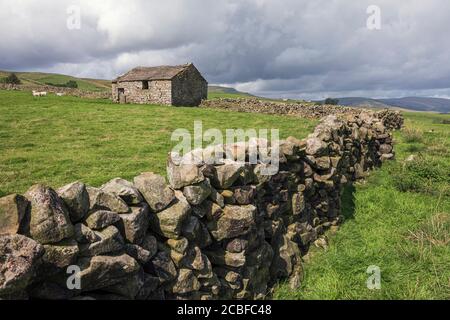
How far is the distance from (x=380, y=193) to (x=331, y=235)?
3.78 m

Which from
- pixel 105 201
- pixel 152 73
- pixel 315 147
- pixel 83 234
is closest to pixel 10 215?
pixel 83 234

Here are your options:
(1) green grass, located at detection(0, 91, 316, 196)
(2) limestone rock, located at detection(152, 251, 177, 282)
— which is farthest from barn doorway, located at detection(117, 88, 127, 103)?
(2) limestone rock, located at detection(152, 251, 177, 282)

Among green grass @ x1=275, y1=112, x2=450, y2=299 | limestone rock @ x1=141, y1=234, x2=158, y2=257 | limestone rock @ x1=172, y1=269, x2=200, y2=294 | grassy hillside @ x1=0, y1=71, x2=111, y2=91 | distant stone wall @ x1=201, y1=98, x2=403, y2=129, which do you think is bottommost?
green grass @ x1=275, y1=112, x2=450, y2=299

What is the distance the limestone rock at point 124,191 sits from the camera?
4809 mm

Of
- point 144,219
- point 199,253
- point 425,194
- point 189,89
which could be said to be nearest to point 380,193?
point 425,194

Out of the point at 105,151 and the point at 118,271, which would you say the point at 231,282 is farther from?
the point at 105,151

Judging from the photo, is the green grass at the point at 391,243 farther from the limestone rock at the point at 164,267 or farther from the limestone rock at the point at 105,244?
the limestone rock at the point at 105,244

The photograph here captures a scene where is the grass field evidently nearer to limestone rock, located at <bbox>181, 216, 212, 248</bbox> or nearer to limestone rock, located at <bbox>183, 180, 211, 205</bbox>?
limestone rock, located at <bbox>181, 216, 212, 248</bbox>

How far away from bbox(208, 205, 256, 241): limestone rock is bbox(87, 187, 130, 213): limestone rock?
1731 millimetres

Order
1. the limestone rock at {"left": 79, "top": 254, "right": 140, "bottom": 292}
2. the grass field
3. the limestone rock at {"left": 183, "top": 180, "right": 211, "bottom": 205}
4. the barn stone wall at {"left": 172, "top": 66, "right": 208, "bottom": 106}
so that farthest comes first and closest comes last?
1. the barn stone wall at {"left": 172, "top": 66, "right": 208, "bottom": 106}
2. the grass field
3. the limestone rock at {"left": 183, "top": 180, "right": 211, "bottom": 205}
4. the limestone rock at {"left": 79, "top": 254, "right": 140, "bottom": 292}

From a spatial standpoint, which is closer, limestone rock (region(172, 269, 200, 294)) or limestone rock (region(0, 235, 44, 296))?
limestone rock (region(0, 235, 44, 296))

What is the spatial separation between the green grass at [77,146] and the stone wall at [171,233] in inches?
162

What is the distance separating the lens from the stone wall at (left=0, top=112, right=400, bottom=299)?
3814mm

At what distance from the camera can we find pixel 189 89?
44062mm
